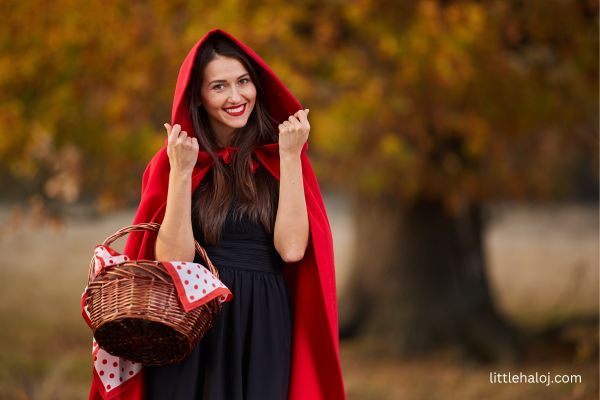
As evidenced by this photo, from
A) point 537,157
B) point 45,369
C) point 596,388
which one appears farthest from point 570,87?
point 45,369

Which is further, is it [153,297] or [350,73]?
[350,73]

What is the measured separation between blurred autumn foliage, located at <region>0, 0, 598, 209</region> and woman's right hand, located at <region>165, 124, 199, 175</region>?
3.12 metres

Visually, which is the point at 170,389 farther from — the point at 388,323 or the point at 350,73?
the point at 388,323

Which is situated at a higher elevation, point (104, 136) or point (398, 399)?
point (104, 136)

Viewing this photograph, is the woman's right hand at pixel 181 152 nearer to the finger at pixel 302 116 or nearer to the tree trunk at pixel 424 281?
the finger at pixel 302 116

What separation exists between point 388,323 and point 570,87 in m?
3.01

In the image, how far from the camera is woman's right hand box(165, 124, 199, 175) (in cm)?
282

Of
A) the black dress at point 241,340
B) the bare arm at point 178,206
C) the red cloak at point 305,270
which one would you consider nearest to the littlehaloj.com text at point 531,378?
the red cloak at point 305,270

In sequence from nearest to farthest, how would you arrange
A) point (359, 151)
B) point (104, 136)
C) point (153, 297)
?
1. point (153, 297)
2. point (104, 136)
3. point (359, 151)

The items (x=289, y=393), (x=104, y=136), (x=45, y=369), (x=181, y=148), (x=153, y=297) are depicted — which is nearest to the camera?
(x=153, y=297)

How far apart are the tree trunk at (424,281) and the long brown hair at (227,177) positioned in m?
5.82

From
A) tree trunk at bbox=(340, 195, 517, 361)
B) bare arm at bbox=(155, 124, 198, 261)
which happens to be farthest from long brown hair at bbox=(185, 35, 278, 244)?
tree trunk at bbox=(340, 195, 517, 361)

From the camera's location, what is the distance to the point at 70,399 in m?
6.33

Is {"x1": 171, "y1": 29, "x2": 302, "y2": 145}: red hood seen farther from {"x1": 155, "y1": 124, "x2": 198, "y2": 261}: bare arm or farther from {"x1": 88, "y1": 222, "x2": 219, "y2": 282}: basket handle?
{"x1": 88, "y1": 222, "x2": 219, "y2": 282}: basket handle
